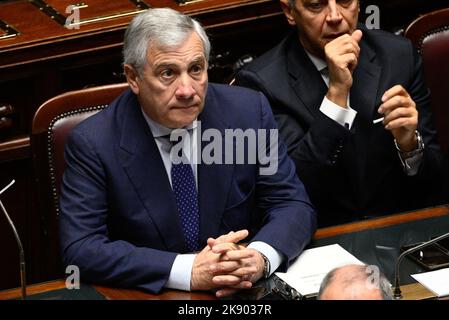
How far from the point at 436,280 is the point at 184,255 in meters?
0.60

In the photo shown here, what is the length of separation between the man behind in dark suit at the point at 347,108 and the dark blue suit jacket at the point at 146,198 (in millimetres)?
187

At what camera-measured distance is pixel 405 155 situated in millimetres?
3178

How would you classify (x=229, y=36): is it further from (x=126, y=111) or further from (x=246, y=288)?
(x=246, y=288)

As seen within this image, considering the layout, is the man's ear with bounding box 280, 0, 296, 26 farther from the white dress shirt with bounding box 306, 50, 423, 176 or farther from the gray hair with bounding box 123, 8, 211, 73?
the gray hair with bounding box 123, 8, 211, 73

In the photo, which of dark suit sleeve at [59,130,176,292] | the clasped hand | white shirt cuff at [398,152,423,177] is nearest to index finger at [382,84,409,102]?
white shirt cuff at [398,152,423,177]

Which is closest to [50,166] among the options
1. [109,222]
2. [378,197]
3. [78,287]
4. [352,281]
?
[109,222]

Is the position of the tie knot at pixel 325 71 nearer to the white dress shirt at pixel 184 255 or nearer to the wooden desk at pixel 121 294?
the white dress shirt at pixel 184 255

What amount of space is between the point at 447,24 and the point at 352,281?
157cm

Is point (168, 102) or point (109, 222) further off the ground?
point (168, 102)

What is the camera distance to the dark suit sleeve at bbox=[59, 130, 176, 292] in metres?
2.62

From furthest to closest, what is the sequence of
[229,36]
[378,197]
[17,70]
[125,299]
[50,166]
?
[229,36] < [17,70] < [378,197] < [50,166] < [125,299]

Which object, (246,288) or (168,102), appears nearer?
(246,288)

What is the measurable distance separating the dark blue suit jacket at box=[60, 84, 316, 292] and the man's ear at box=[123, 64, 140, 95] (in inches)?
1.7

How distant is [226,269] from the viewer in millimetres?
2572
